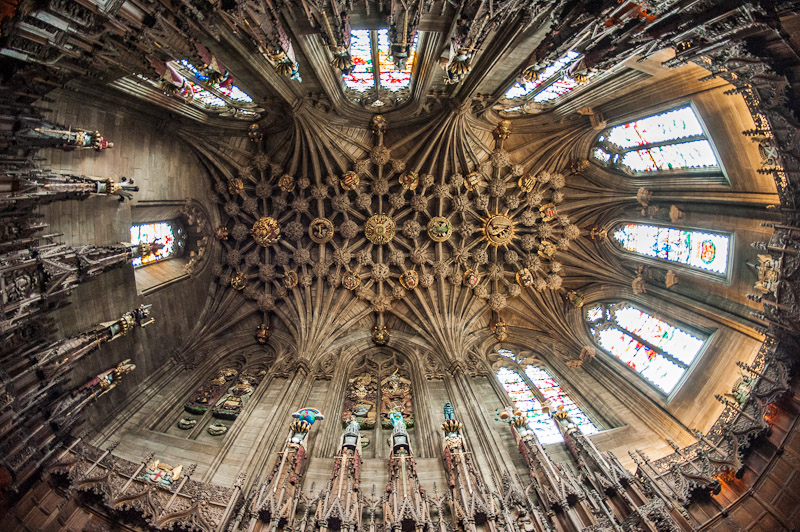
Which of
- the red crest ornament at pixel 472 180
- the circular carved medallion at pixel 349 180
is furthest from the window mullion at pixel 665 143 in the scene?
the circular carved medallion at pixel 349 180

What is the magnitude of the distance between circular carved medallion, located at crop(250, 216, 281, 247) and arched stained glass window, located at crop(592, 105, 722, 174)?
11.6 meters

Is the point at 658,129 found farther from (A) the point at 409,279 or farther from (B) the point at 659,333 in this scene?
(A) the point at 409,279

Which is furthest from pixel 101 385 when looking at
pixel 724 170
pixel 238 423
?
pixel 724 170

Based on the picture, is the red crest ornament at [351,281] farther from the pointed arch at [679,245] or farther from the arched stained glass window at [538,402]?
the pointed arch at [679,245]

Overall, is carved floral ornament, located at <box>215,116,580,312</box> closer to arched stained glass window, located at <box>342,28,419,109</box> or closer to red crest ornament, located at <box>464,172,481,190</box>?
red crest ornament, located at <box>464,172,481,190</box>

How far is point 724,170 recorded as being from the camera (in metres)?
9.87

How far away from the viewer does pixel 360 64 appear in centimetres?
1324

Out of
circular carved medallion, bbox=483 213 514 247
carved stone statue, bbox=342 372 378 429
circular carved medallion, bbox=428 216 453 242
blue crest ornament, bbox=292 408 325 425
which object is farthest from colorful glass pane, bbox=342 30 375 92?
blue crest ornament, bbox=292 408 325 425

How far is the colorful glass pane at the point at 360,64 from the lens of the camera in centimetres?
1220

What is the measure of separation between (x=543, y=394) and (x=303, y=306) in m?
8.39

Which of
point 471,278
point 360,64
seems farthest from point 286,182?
point 471,278

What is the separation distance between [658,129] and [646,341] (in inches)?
233

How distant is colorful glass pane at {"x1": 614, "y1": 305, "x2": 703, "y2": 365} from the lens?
11062 millimetres

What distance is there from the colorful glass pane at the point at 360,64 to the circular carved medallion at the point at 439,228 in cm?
529
